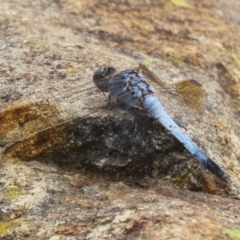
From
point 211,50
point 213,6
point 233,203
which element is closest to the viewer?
point 233,203

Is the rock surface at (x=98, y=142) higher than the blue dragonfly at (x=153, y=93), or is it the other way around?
the blue dragonfly at (x=153, y=93)

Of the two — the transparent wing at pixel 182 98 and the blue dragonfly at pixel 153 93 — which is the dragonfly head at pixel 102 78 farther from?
the transparent wing at pixel 182 98

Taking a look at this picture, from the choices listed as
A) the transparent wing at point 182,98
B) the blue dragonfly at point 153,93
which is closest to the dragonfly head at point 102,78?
the blue dragonfly at point 153,93

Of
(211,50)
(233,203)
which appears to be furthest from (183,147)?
(211,50)

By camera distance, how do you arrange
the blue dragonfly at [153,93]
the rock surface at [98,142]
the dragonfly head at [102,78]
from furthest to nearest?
the dragonfly head at [102,78], the blue dragonfly at [153,93], the rock surface at [98,142]

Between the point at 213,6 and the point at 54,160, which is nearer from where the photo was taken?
the point at 54,160

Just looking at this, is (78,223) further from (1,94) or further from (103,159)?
(1,94)
